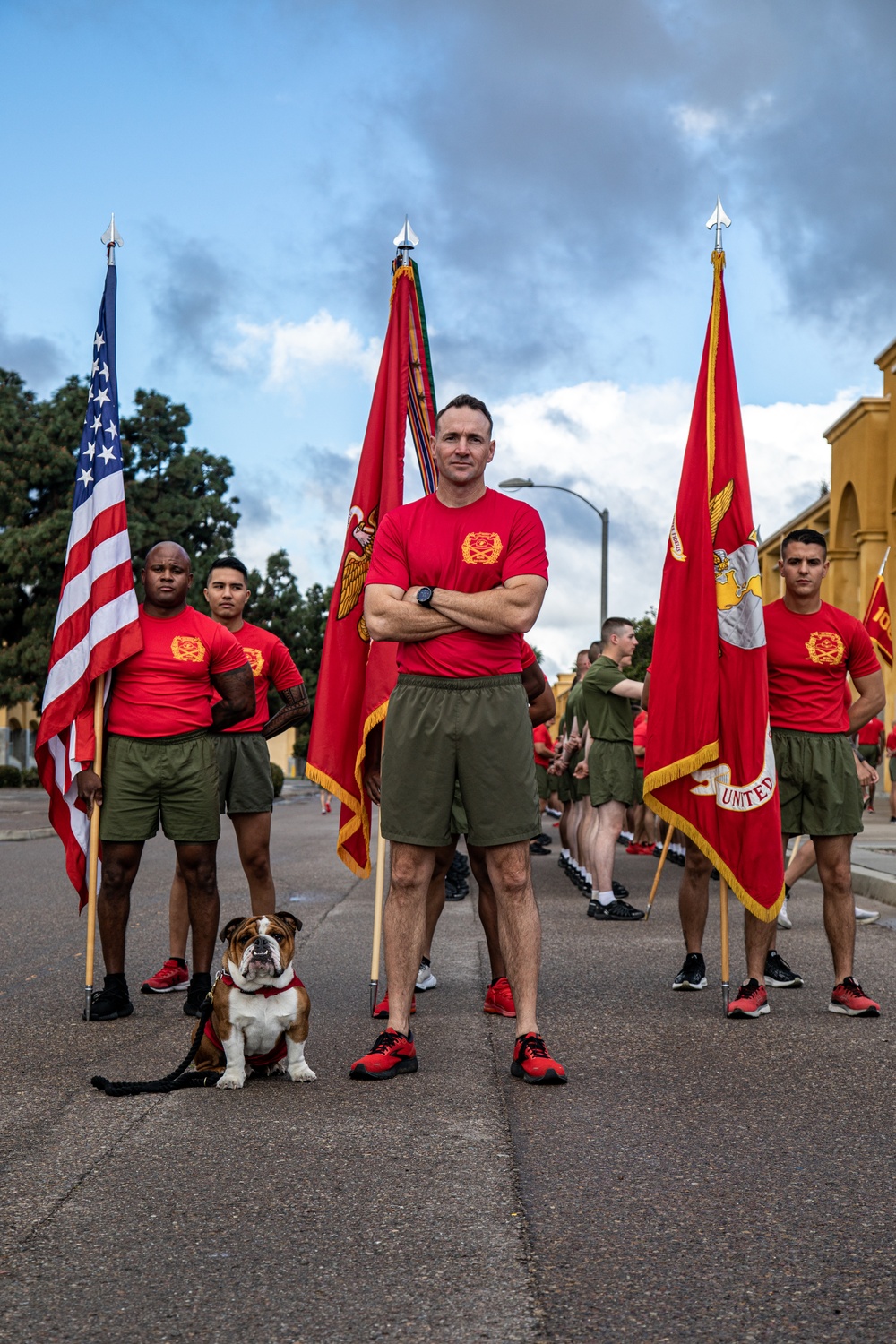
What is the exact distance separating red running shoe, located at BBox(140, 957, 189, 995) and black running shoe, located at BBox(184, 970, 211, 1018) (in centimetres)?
53

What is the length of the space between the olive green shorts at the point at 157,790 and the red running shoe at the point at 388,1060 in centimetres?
179

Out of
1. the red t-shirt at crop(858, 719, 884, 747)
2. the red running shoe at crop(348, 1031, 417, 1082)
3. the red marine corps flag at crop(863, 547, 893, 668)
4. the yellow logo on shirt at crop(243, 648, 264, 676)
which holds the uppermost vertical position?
the red marine corps flag at crop(863, 547, 893, 668)

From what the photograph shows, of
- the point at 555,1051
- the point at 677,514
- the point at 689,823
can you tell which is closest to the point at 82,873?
the point at 555,1051

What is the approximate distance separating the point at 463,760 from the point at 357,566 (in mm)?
1599

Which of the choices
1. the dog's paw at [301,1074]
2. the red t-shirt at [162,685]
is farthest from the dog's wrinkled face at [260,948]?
the red t-shirt at [162,685]

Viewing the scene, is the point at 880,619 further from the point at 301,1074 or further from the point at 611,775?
the point at 301,1074

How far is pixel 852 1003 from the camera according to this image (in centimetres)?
611

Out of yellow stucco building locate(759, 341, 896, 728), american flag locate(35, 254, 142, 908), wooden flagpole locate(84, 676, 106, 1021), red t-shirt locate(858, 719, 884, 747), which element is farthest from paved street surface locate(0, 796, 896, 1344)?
yellow stucco building locate(759, 341, 896, 728)

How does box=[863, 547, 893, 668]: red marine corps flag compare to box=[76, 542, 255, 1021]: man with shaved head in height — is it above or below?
above

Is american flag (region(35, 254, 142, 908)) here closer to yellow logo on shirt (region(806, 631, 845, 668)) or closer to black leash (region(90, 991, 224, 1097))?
black leash (region(90, 991, 224, 1097))

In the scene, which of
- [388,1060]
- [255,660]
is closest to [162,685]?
[255,660]

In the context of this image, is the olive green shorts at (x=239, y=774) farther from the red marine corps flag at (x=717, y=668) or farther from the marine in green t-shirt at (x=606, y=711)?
the marine in green t-shirt at (x=606, y=711)

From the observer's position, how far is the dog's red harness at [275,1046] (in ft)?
15.9

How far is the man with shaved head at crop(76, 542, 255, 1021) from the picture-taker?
6371 mm
